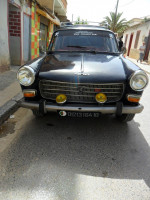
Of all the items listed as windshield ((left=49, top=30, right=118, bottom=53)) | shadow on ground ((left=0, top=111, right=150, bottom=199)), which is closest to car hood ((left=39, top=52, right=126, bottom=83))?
windshield ((left=49, top=30, right=118, bottom=53))

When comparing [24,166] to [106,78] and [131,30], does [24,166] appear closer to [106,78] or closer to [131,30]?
[106,78]

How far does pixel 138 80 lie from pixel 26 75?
1.66 metres

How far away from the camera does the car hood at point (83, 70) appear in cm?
236

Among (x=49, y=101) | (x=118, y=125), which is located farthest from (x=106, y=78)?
(x=118, y=125)

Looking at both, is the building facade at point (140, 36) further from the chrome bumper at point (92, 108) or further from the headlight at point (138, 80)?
the chrome bumper at point (92, 108)

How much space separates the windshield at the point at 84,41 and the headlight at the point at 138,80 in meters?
1.28

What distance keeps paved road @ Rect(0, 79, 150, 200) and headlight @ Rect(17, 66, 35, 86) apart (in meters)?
0.87

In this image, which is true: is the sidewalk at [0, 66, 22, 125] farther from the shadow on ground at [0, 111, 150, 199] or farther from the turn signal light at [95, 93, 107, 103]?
the turn signal light at [95, 93, 107, 103]

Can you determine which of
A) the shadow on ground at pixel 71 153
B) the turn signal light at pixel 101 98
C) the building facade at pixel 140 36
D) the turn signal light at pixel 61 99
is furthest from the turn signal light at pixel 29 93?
the building facade at pixel 140 36

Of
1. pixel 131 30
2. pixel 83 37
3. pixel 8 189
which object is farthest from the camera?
pixel 131 30

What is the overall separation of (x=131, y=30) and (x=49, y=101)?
2563cm

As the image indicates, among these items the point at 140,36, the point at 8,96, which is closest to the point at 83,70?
the point at 8,96

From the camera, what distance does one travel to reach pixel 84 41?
142 inches

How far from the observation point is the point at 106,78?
7.78 ft
